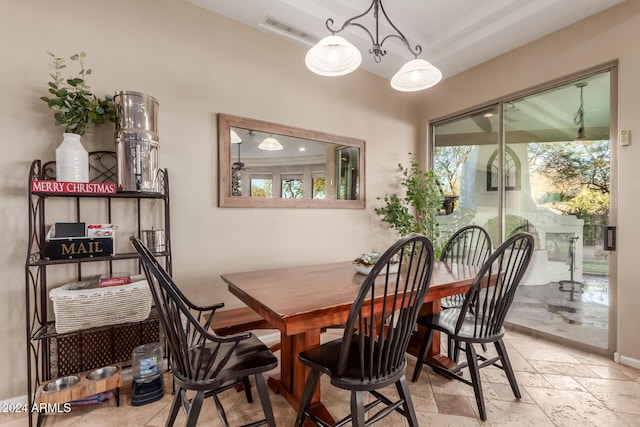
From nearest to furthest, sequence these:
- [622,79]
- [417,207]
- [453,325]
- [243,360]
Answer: [243,360]
[453,325]
[622,79]
[417,207]

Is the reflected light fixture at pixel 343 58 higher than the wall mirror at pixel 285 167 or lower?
higher

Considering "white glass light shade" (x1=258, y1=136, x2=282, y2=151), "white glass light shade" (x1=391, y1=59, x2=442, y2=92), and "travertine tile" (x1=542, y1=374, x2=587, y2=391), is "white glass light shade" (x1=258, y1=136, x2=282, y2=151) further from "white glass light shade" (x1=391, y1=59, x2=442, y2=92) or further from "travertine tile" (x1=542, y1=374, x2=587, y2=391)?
"travertine tile" (x1=542, y1=374, x2=587, y2=391)

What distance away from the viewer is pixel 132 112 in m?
1.92

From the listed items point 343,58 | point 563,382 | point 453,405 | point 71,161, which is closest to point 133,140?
point 71,161

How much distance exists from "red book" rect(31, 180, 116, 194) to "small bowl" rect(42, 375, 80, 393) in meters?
1.11

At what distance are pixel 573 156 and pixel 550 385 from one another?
6.29ft

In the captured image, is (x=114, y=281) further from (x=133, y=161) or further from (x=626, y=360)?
(x=626, y=360)

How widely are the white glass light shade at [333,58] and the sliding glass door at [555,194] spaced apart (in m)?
2.11

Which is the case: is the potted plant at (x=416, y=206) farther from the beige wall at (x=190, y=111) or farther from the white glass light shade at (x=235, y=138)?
the white glass light shade at (x=235, y=138)

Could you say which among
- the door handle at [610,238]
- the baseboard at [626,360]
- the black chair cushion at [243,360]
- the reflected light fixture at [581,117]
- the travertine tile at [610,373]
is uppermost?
the reflected light fixture at [581,117]

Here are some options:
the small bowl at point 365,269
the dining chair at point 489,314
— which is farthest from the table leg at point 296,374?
the dining chair at point 489,314

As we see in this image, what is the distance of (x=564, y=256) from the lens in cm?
273

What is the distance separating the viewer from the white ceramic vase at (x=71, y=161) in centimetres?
178

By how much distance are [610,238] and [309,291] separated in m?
2.48
